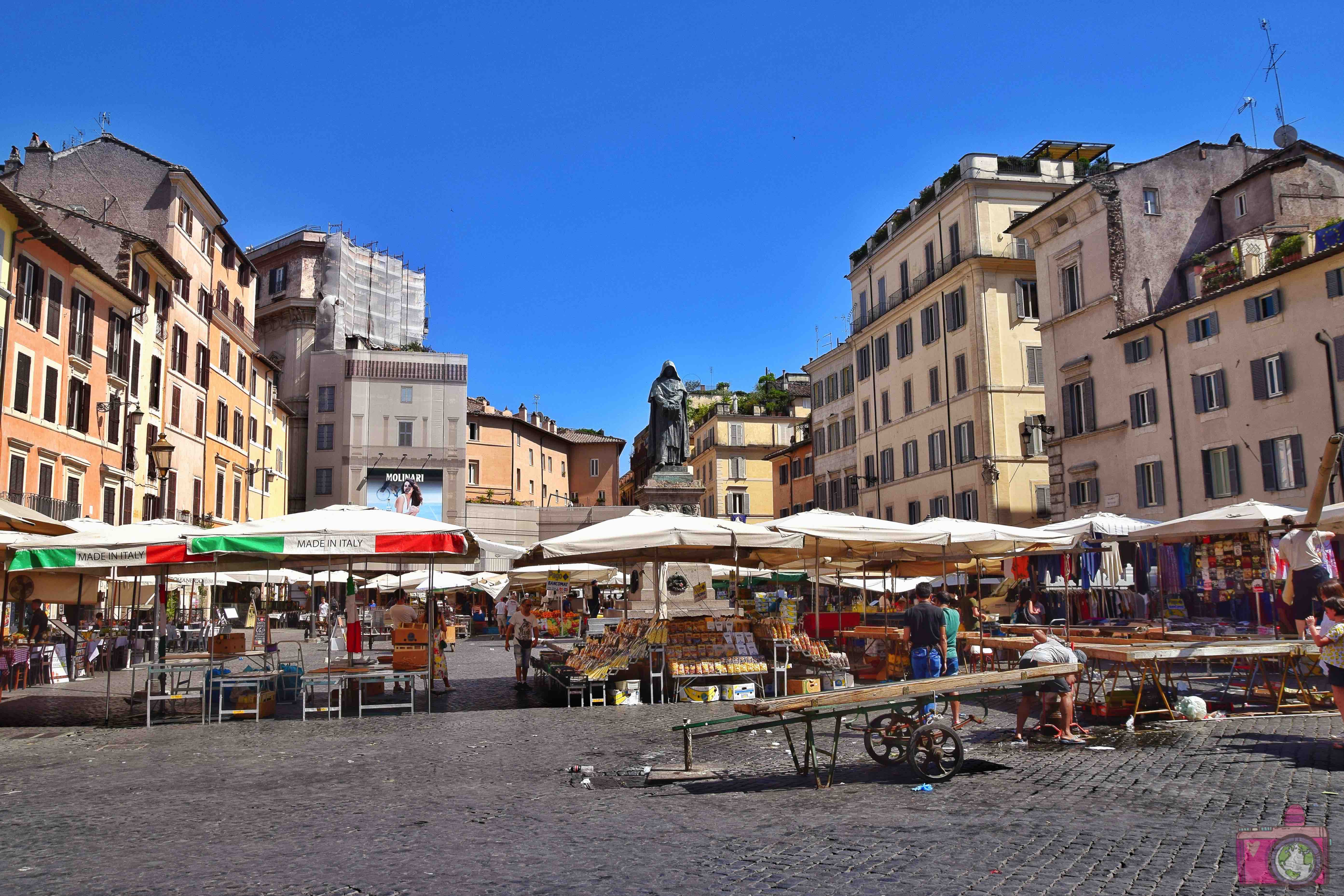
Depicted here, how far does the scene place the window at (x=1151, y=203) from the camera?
32.5 metres

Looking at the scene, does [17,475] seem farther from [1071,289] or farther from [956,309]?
[956,309]

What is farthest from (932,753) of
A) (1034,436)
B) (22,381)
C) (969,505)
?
(969,505)

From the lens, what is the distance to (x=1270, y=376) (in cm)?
2492

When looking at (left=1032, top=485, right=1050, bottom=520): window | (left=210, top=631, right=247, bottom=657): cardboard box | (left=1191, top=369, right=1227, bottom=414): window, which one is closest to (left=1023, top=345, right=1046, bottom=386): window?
(left=1032, top=485, right=1050, bottom=520): window

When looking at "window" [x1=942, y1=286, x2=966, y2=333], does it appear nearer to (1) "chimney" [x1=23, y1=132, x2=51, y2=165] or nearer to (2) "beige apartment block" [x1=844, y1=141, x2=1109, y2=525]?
(2) "beige apartment block" [x1=844, y1=141, x2=1109, y2=525]

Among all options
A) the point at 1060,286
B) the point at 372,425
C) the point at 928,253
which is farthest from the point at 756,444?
the point at 1060,286

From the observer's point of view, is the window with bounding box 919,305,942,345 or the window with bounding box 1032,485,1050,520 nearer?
the window with bounding box 1032,485,1050,520

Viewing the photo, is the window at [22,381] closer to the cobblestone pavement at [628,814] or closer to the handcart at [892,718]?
the cobblestone pavement at [628,814]

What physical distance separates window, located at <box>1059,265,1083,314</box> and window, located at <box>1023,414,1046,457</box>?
4.11 meters

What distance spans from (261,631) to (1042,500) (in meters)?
29.3

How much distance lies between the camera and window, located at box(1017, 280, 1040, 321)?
128 ft

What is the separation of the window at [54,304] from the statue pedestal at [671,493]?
1659 cm

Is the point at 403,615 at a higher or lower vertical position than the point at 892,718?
higher

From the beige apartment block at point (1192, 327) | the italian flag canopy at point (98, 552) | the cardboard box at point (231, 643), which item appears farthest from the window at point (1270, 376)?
the italian flag canopy at point (98, 552)
